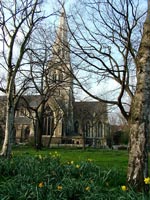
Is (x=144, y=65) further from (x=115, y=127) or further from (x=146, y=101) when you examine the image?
(x=115, y=127)

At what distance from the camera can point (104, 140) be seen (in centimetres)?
7562

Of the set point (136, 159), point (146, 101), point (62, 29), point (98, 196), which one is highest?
point (62, 29)

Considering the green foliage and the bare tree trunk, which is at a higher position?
the bare tree trunk

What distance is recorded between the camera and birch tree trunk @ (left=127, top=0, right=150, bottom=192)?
19.2 feet

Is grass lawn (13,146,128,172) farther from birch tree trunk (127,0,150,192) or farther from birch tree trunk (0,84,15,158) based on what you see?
birch tree trunk (127,0,150,192)

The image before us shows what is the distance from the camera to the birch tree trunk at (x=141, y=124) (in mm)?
5867

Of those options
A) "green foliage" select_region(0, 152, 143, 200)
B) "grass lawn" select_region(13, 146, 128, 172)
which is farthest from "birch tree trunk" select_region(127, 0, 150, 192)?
"grass lawn" select_region(13, 146, 128, 172)

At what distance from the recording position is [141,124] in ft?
19.9

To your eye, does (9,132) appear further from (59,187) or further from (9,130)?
(59,187)

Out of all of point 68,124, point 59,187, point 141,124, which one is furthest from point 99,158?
point 68,124

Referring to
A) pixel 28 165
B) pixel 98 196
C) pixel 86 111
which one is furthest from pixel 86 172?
pixel 86 111

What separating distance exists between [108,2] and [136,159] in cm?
1011

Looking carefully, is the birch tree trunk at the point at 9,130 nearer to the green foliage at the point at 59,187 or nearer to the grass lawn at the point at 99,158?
the grass lawn at the point at 99,158

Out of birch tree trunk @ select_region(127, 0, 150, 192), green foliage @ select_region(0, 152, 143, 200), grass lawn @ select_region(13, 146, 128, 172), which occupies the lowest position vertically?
grass lawn @ select_region(13, 146, 128, 172)
